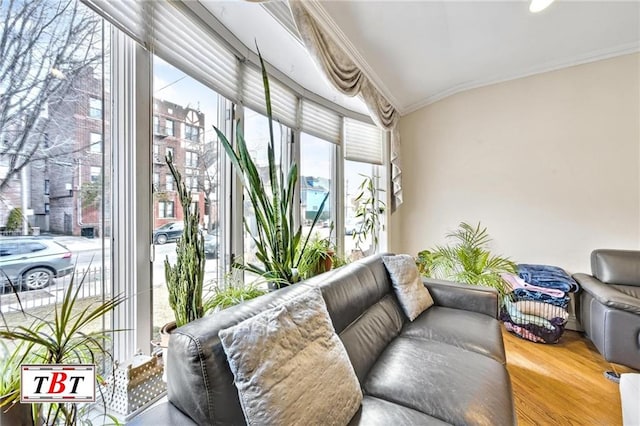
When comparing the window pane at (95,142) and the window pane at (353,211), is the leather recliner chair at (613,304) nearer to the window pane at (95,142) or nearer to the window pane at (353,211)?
the window pane at (353,211)

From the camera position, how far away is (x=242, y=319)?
0.95m

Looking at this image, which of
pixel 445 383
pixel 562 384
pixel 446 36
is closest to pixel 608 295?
pixel 562 384

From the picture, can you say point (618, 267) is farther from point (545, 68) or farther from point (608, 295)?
point (545, 68)

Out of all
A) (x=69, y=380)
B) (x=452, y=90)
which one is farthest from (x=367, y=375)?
(x=452, y=90)

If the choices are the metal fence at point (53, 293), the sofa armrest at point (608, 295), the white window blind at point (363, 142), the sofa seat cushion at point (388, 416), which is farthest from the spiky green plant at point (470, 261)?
the metal fence at point (53, 293)

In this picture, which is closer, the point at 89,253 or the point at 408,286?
the point at 89,253

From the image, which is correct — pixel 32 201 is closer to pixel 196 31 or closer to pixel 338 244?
pixel 196 31

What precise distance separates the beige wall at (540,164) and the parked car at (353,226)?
58 centimetres

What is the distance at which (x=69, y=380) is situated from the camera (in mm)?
632

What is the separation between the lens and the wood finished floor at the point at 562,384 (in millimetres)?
1556

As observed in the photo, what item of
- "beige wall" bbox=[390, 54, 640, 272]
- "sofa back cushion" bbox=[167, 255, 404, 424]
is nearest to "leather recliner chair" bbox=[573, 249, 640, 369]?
"beige wall" bbox=[390, 54, 640, 272]

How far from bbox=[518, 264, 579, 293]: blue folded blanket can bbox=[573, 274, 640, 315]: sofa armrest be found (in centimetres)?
9

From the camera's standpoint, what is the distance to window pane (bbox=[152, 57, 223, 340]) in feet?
4.49

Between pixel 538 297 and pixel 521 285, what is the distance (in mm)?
Result: 176
